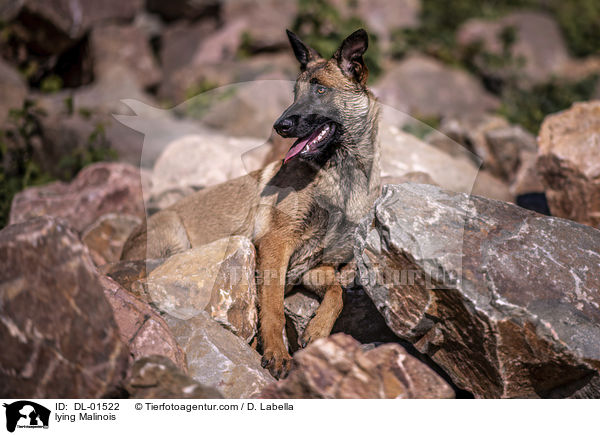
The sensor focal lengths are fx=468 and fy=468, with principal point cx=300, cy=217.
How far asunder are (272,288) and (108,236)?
317 cm

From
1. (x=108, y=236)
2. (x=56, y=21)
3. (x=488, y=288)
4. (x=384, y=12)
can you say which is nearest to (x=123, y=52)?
(x=56, y=21)

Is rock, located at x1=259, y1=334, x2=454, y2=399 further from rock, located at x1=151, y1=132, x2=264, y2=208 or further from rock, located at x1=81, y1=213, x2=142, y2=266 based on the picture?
rock, located at x1=81, y1=213, x2=142, y2=266

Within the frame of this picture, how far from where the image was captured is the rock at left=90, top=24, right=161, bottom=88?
45.5 ft

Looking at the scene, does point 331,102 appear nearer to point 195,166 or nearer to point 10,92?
point 195,166

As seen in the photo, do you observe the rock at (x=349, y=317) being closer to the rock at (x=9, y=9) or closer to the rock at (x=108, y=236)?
the rock at (x=108, y=236)

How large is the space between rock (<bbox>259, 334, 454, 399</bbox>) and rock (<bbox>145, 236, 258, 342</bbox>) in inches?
45.7

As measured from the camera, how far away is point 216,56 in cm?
1482

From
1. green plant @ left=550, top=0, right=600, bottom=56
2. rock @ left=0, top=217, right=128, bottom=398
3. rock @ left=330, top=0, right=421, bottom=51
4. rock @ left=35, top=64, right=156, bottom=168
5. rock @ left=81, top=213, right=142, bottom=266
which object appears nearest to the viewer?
rock @ left=0, top=217, right=128, bottom=398

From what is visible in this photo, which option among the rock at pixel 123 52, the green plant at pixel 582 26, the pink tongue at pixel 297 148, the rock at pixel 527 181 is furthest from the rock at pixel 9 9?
the green plant at pixel 582 26

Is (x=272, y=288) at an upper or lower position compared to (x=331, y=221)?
lower

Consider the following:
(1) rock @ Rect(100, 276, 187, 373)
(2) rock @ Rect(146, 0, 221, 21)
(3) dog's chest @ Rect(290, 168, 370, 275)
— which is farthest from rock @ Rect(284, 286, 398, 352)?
(2) rock @ Rect(146, 0, 221, 21)

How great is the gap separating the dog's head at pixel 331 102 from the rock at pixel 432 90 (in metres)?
8.48
